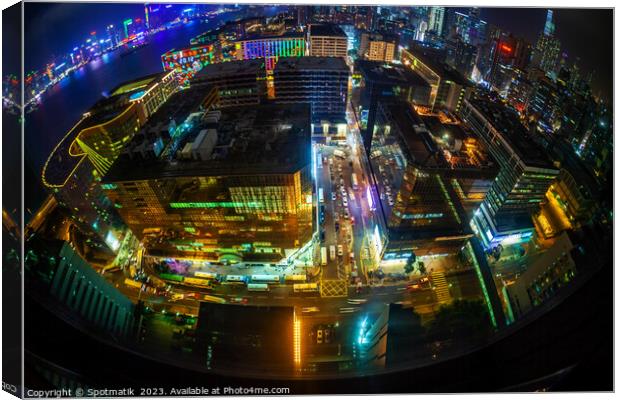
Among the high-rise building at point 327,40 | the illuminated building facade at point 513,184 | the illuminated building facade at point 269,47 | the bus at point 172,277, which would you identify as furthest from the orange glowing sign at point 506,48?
the bus at point 172,277

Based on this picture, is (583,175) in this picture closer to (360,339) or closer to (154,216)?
(360,339)

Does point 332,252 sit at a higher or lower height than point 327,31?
lower

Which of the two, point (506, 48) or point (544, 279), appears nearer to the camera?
point (544, 279)

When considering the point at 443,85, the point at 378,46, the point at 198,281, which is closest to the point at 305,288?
the point at 198,281

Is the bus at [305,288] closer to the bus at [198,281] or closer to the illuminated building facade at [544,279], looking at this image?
the bus at [198,281]

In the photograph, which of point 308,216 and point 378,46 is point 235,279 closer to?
point 308,216

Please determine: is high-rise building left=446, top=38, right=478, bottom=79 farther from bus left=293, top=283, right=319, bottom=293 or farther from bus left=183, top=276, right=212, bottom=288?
bus left=183, top=276, right=212, bottom=288

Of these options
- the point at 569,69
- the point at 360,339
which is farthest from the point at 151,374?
the point at 569,69

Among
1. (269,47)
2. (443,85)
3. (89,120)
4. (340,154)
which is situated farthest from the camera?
(269,47)
